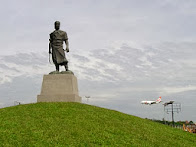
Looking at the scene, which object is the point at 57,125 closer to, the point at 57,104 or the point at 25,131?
the point at 25,131

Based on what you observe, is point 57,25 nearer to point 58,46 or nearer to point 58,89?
point 58,46

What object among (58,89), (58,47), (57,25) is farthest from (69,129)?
(57,25)

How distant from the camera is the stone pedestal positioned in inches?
651

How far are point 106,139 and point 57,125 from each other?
246cm

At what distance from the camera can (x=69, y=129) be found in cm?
1067

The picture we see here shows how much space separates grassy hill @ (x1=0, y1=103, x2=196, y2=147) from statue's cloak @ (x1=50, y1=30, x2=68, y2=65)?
13.5 feet

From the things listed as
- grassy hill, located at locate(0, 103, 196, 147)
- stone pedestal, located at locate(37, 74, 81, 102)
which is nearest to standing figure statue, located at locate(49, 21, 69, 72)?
stone pedestal, located at locate(37, 74, 81, 102)

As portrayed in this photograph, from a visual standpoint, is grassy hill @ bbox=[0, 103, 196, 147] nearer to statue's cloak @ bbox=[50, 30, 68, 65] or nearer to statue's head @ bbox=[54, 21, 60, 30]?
statue's cloak @ bbox=[50, 30, 68, 65]

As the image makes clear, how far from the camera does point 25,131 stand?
33.7 feet

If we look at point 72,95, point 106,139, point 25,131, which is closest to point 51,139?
point 25,131

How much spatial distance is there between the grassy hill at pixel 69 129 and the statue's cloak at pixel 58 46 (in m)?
4.10

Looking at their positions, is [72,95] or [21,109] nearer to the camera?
[21,109]

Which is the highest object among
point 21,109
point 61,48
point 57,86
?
point 61,48

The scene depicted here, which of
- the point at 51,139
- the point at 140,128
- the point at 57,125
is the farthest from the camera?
the point at 140,128
